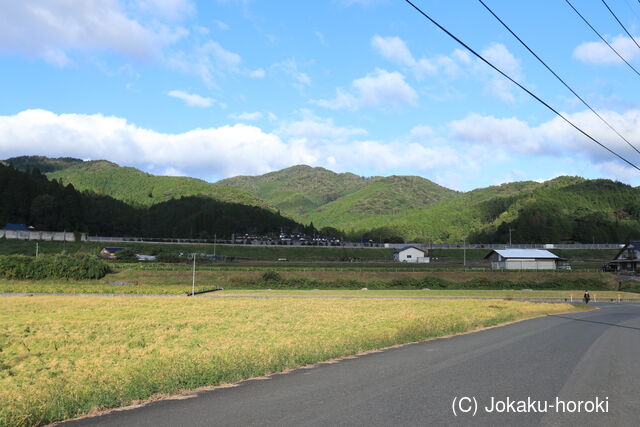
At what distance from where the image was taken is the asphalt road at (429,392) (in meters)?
10.4

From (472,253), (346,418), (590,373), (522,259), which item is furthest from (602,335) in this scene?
(472,253)

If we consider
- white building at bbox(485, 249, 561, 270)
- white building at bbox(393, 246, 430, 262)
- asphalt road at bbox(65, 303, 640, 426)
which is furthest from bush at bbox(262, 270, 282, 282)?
white building at bbox(393, 246, 430, 262)

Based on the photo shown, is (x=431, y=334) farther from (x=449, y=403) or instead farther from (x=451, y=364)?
(x=449, y=403)

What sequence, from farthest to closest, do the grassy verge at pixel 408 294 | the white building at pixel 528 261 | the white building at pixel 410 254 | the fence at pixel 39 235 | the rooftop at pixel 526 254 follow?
the white building at pixel 410 254 → the fence at pixel 39 235 → the rooftop at pixel 526 254 → the white building at pixel 528 261 → the grassy verge at pixel 408 294

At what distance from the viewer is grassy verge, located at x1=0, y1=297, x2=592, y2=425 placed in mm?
13148

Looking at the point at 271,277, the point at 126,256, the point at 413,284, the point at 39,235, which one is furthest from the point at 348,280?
the point at 39,235

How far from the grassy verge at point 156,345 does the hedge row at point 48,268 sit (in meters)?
38.4

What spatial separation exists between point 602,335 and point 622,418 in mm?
18050

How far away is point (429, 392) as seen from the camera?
41.4ft

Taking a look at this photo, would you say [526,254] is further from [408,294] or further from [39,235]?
[39,235]

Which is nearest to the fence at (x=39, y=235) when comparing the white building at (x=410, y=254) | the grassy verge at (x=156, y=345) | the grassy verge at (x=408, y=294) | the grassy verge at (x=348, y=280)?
the grassy verge at (x=348, y=280)

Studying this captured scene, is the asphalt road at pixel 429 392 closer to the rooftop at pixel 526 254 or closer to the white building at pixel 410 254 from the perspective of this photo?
the rooftop at pixel 526 254

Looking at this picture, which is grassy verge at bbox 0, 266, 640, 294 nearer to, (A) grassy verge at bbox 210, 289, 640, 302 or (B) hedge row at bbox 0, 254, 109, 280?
(B) hedge row at bbox 0, 254, 109, 280

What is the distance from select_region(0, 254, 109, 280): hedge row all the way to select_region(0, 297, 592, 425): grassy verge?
38.4 metres
